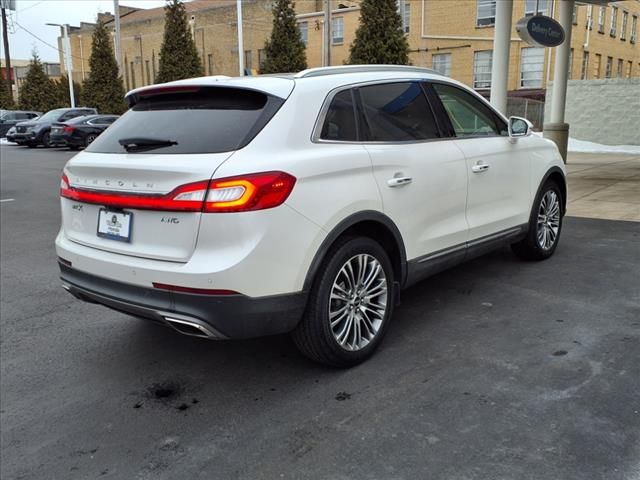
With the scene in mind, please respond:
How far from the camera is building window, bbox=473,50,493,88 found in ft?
115

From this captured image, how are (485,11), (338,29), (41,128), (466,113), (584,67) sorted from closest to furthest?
(466,113) < (41,128) < (485,11) < (584,67) < (338,29)

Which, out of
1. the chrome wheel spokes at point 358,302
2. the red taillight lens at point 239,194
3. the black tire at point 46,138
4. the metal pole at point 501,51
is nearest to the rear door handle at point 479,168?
the chrome wheel spokes at point 358,302

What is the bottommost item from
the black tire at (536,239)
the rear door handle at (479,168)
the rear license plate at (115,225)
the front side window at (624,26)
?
the black tire at (536,239)

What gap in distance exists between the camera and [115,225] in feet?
11.2

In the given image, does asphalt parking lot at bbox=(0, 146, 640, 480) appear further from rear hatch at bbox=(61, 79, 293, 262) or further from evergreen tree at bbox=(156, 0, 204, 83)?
evergreen tree at bbox=(156, 0, 204, 83)

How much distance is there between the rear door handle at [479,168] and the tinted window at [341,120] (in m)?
1.29

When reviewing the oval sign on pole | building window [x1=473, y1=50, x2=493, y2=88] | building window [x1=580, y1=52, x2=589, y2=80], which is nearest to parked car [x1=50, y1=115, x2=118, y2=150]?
the oval sign on pole

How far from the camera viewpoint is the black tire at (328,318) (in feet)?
11.1

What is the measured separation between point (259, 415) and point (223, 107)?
171 centimetres

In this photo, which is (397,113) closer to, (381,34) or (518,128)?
(518,128)

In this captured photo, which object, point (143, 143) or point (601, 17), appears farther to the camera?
point (601, 17)

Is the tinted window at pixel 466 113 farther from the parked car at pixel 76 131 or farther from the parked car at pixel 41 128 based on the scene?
the parked car at pixel 41 128

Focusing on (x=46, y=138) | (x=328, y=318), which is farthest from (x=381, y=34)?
(x=328, y=318)

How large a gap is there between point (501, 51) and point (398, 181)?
7755 mm
